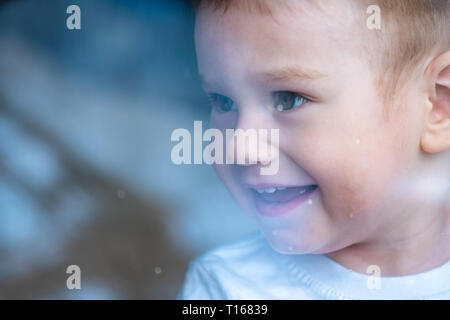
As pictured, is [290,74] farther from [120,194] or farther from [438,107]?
[120,194]

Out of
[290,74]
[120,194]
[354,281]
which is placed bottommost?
[354,281]

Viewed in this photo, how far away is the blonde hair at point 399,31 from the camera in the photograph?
1.80ft

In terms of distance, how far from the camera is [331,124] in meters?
0.57

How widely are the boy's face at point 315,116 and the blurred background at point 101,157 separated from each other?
0.09 m

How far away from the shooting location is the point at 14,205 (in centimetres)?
72

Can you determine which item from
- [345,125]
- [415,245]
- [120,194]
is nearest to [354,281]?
[415,245]

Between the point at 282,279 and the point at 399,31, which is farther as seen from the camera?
the point at 282,279

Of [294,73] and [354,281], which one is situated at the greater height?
[294,73]

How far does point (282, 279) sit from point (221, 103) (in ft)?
0.74

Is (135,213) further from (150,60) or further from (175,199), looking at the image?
(150,60)

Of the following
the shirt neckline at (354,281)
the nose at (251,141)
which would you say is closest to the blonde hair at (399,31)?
the nose at (251,141)

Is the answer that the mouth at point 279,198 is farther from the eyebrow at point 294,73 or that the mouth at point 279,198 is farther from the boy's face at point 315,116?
the eyebrow at point 294,73

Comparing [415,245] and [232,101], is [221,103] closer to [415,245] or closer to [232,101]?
[232,101]

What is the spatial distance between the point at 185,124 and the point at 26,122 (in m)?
0.21
